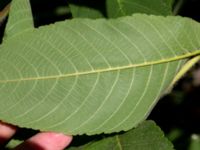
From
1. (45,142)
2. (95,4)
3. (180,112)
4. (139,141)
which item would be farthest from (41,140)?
(180,112)

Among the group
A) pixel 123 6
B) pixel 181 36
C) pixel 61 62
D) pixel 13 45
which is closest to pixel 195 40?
pixel 181 36

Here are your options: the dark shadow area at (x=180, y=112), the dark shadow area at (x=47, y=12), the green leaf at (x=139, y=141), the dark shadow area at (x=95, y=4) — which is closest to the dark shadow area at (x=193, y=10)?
the dark shadow area at (x=180, y=112)

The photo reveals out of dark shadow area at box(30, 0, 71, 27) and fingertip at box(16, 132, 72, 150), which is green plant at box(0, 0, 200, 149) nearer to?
fingertip at box(16, 132, 72, 150)

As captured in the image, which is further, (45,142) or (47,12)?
(47,12)

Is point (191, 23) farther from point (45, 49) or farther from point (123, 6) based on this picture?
point (45, 49)

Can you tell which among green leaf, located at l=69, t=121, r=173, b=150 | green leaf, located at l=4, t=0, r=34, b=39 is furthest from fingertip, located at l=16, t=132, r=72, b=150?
green leaf, located at l=4, t=0, r=34, b=39

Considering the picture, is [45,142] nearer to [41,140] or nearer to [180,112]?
[41,140]
